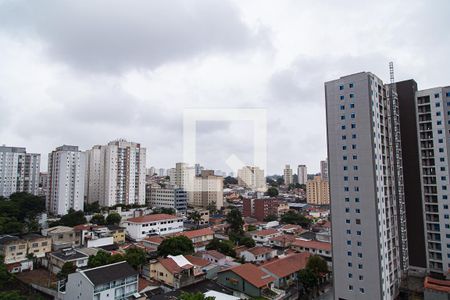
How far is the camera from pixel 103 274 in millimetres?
4539

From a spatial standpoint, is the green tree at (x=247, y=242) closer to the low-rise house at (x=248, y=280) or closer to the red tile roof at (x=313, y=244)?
the red tile roof at (x=313, y=244)

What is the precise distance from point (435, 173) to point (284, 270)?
3.78 m

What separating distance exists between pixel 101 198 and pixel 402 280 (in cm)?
1245

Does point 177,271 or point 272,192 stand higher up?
point 272,192

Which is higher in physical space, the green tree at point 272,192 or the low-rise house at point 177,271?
the green tree at point 272,192

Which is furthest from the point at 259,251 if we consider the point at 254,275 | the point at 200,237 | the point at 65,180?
the point at 65,180

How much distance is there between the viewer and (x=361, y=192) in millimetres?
4934

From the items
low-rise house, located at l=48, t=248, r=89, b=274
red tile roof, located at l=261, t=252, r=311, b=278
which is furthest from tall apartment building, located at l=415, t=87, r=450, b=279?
low-rise house, located at l=48, t=248, r=89, b=274

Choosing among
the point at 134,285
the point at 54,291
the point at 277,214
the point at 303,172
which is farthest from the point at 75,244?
the point at 303,172

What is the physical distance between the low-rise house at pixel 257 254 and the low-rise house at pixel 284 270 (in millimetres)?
769

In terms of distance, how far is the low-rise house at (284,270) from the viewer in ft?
17.6

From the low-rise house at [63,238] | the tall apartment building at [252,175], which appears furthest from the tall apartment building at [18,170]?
the tall apartment building at [252,175]

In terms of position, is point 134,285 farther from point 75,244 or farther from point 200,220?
point 200,220

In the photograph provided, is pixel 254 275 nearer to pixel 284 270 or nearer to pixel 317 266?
Result: pixel 284 270
